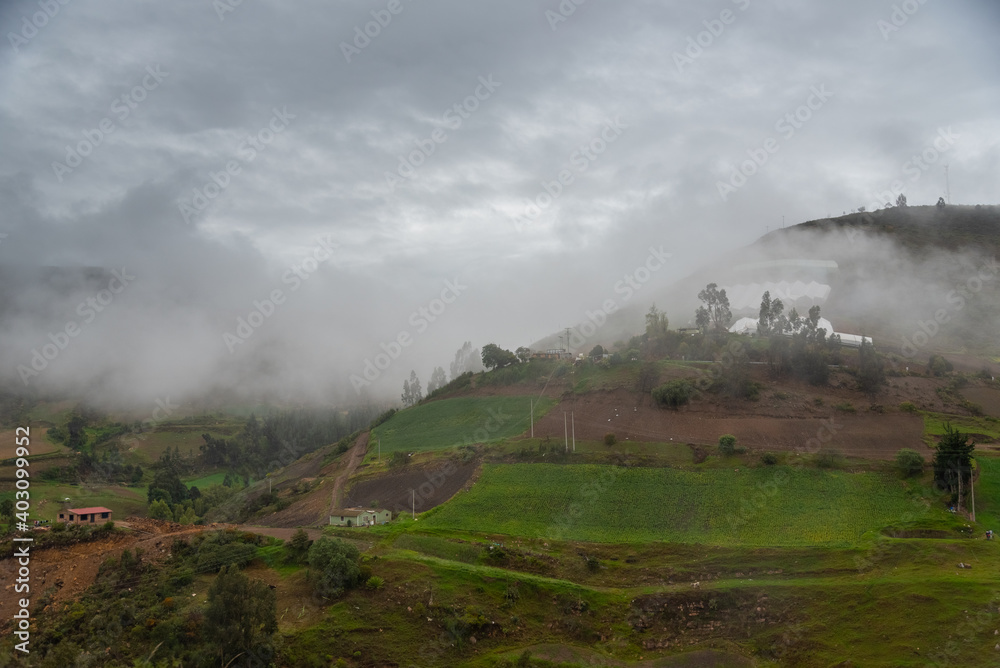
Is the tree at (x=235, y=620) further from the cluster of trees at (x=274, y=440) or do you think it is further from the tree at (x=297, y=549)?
the cluster of trees at (x=274, y=440)

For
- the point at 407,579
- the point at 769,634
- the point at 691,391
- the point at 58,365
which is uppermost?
the point at 58,365

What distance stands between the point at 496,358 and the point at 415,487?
31482 mm

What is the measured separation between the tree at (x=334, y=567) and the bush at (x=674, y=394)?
3520 cm

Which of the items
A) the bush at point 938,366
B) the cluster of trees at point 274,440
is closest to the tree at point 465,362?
the cluster of trees at point 274,440

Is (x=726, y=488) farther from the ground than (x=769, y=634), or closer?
farther from the ground

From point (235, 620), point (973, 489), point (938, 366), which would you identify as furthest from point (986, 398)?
point (235, 620)

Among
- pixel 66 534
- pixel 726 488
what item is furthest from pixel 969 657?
pixel 66 534

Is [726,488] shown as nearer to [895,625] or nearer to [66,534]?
[895,625]

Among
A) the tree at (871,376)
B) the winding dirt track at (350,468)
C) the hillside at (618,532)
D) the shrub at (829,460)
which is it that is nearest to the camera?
the hillside at (618,532)

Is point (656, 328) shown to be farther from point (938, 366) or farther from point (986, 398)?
point (986, 398)

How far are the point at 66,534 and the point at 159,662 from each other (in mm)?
18701

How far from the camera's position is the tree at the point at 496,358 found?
92.6 metres

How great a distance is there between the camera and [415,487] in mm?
64188

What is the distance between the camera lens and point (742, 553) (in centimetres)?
4688
